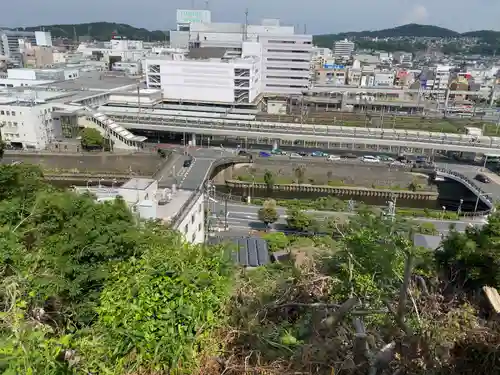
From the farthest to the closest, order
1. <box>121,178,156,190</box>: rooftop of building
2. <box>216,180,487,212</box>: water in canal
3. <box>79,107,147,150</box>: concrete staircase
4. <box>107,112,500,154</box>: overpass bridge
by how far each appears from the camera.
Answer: <box>79,107,147,150</box>: concrete staircase < <box>107,112,500,154</box>: overpass bridge < <box>216,180,487,212</box>: water in canal < <box>121,178,156,190</box>: rooftop of building

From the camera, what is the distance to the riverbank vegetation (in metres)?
1.98

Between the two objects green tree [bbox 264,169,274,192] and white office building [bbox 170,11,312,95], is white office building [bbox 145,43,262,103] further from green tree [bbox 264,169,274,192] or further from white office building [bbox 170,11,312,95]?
green tree [bbox 264,169,274,192]

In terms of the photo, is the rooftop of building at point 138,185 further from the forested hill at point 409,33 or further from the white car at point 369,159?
the forested hill at point 409,33

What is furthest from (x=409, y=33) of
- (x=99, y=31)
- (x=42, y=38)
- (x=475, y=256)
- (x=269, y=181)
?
(x=475, y=256)

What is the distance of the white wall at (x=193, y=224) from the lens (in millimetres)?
8709

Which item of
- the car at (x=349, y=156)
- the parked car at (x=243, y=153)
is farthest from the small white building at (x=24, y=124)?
the car at (x=349, y=156)

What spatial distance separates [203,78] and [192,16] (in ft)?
105

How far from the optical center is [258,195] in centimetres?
1805

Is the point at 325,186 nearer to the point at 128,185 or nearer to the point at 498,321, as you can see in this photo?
the point at 128,185

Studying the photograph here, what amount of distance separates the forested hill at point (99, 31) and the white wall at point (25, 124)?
3492 inches

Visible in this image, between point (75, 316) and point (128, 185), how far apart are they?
264 inches

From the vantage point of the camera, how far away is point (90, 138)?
19656mm

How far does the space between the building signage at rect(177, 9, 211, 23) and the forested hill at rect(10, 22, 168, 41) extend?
166 ft

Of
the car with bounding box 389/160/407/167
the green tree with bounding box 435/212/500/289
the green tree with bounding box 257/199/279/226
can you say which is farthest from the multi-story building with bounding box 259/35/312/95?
the green tree with bounding box 435/212/500/289
